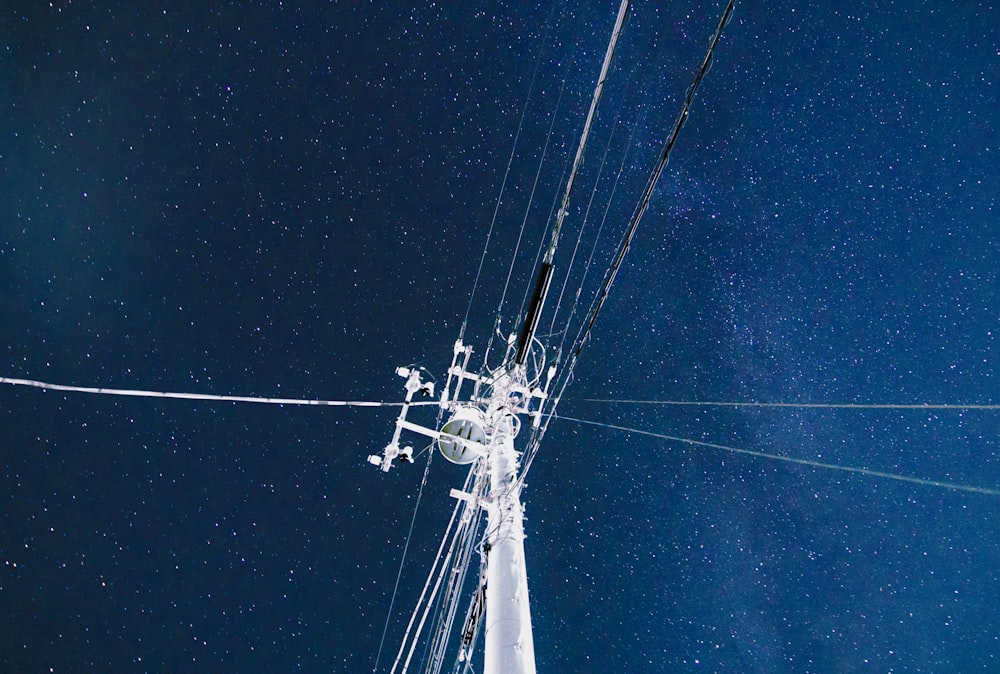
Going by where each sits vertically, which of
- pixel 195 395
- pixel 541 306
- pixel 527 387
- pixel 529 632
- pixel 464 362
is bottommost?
pixel 529 632

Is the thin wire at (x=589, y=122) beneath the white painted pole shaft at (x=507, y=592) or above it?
above

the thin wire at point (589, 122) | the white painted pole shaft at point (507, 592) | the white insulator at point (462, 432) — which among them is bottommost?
the white painted pole shaft at point (507, 592)

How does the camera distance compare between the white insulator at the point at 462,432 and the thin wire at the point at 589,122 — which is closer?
the thin wire at the point at 589,122

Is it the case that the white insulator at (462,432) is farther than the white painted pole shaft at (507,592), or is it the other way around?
the white insulator at (462,432)

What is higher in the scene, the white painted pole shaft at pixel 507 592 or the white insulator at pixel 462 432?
the white insulator at pixel 462 432

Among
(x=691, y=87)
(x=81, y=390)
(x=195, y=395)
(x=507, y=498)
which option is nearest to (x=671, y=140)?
(x=691, y=87)

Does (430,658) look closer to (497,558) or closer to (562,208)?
(497,558)

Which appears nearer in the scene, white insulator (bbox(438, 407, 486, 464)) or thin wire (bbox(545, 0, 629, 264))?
thin wire (bbox(545, 0, 629, 264))

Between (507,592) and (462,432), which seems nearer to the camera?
(507,592)
